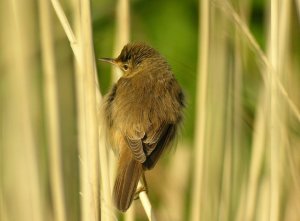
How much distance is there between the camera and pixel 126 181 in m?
2.69

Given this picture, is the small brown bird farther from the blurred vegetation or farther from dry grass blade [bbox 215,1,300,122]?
dry grass blade [bbox 215,1,300,122]

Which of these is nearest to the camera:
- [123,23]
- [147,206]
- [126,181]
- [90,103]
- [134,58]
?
[90,103]

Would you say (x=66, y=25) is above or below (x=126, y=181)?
above

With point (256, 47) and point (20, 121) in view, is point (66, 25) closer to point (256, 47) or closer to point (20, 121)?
point (20, 121)

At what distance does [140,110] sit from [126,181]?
0.43m

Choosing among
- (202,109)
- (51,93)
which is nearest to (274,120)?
(202,109)

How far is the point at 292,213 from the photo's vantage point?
344cm

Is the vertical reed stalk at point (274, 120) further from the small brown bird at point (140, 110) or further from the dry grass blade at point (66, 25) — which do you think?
the dry grass blade at point (66, 25)

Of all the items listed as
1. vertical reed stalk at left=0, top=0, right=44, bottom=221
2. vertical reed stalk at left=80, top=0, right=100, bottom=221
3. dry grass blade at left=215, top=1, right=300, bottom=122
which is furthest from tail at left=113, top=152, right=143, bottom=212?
dry grass blade at left=215, top=1, right=300, bottom=122

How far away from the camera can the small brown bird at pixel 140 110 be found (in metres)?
2.85

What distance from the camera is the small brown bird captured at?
285 centimetres

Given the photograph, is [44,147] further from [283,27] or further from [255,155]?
[283,27]

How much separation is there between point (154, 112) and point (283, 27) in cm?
66

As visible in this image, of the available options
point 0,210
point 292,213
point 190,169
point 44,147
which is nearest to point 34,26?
point 44,147
